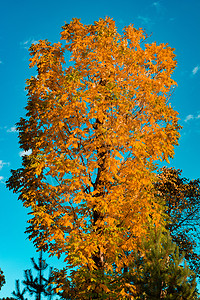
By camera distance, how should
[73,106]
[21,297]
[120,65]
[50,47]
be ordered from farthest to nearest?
[21,297], [50,47], [120,65], [73,106]

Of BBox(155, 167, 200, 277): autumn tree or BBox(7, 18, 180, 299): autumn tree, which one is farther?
BBox(155, 167, 200, 277): autumn tree

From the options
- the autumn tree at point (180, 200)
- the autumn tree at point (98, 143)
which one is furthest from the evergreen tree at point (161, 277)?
the autumn tree at point (180, 200)

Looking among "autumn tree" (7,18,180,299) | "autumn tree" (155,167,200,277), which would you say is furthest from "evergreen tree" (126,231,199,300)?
"autumn tree" (155,167,200,277)

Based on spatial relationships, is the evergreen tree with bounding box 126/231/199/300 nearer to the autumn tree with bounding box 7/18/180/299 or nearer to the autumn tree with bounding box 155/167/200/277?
the autumn tree with bounding box 7/18/180/299

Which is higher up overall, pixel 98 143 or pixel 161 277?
pixel 98 143

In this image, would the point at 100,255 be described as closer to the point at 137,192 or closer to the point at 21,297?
the point at 137,192

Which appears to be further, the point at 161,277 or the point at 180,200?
the point at 180,200

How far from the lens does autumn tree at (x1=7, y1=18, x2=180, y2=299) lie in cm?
873

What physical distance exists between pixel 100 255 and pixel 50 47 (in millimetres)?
8814

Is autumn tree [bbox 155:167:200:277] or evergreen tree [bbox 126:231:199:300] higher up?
autumn tree [bbox 155:167:200:277]

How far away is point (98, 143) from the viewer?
9258 mm

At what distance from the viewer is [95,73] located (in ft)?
35.2

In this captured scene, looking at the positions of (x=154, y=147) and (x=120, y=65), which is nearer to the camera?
(x=154, y=147)

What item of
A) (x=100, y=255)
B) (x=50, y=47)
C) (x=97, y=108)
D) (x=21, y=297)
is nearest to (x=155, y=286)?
(x=100, y=255)
